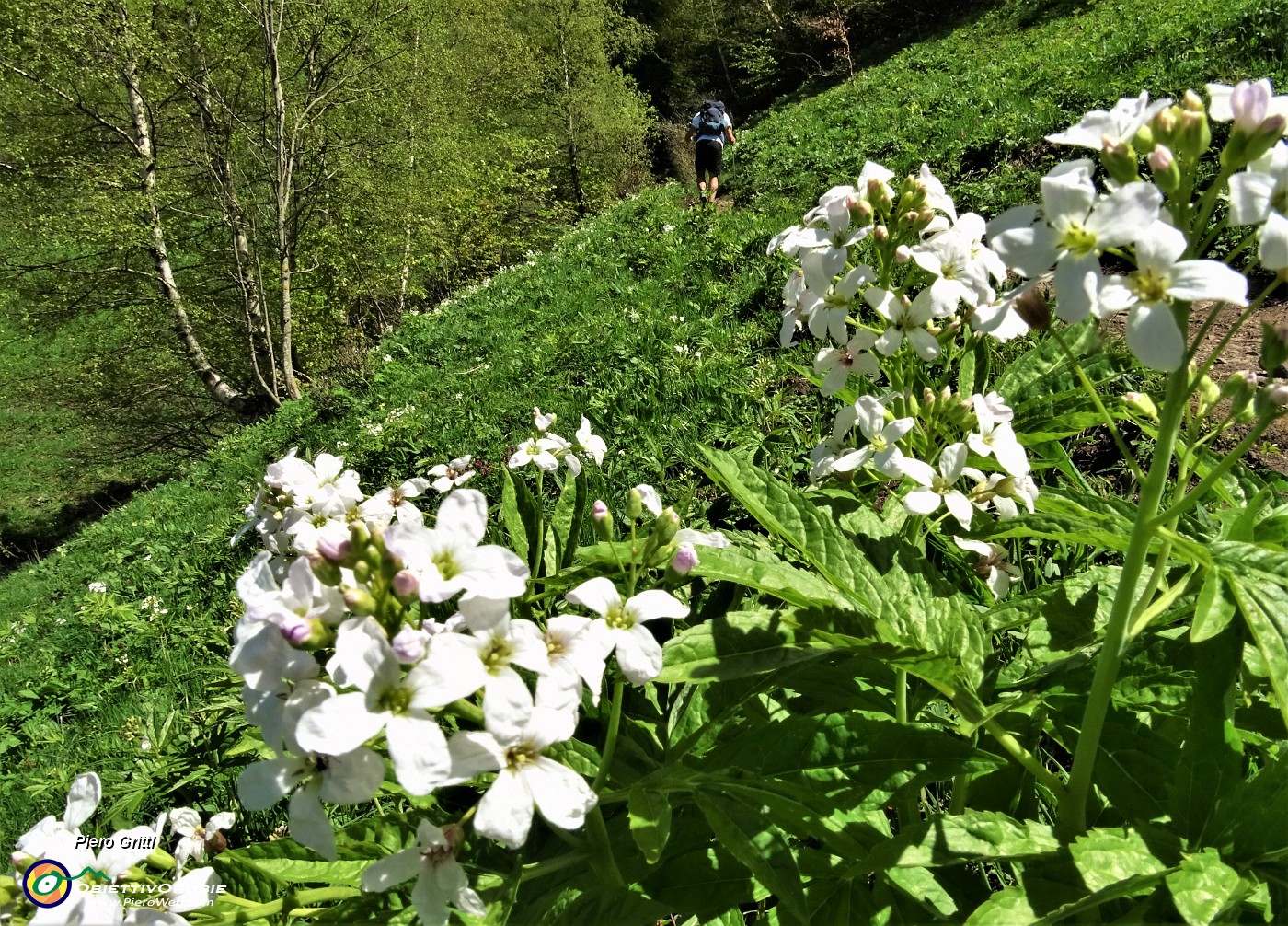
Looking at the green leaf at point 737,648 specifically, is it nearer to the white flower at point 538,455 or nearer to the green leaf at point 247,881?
the green leaf at point 247,881

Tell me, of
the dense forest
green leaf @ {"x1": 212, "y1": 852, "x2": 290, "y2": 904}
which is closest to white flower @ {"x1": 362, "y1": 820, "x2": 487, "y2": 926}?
green leaf @ {"x1": 212, "y1": 852, "x2": 290, "y2": 904}

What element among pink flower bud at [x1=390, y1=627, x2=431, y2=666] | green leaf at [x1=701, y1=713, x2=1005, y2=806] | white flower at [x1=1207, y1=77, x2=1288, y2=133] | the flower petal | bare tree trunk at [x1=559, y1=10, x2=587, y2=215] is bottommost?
green leaf at [x1=701, y1=713, x2=1005, y2=806]

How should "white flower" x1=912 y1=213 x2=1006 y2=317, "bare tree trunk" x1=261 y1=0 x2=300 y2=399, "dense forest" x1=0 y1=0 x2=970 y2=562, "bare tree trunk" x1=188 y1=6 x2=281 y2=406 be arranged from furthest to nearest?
1. "dense forest" x1=0 y1=0 x2=970 y2=562
2. "bare tree trunk" x1=188 y1=6 x2=281 y2=406
3. "bare tree trunk" x1=261 y1=0 x2=300 y2=399
4. "white flower" x1=912 y1=213 x2=1006 y2=317

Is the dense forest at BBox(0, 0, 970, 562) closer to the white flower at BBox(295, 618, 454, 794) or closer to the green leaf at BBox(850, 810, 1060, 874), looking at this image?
the white flower at BBox(295, 618, 454, 794)

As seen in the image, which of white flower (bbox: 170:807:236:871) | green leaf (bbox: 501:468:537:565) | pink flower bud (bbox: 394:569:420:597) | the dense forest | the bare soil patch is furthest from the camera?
the dense forest

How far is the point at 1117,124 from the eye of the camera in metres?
1.17

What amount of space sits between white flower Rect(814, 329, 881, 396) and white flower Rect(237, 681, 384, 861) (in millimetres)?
1436

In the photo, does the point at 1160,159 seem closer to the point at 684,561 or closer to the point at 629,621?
the point at 684,561

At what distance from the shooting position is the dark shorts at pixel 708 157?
12.5 meters

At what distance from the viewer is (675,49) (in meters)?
38.7

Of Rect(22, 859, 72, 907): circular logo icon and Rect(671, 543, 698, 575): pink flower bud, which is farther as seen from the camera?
Rect(671, 543, 698, 575): pink flower bud

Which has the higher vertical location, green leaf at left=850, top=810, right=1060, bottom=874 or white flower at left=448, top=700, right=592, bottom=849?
white flower at left=448, top=700, right=592, bottom=849

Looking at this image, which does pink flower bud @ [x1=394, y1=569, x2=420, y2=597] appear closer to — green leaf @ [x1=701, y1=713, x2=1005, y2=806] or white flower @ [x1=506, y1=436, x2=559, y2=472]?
green leaf @ [x1=701, y1=713, x2=1005, y2=806]

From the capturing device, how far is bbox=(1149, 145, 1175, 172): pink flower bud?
1.02 m
